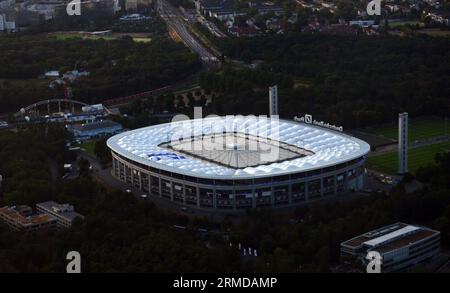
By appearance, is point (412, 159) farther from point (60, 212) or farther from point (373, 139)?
point (60, 212)

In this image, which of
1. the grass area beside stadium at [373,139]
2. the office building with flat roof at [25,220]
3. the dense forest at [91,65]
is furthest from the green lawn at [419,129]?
the office building with flat roof at [25,220]

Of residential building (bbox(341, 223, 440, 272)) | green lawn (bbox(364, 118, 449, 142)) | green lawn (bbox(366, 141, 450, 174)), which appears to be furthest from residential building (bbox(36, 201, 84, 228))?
green lawn (bbox(364, 118, 449, 142))

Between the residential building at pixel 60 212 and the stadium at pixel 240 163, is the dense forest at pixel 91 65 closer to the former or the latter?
the stadium at pixel 240 163

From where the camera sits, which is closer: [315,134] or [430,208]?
[430,208]

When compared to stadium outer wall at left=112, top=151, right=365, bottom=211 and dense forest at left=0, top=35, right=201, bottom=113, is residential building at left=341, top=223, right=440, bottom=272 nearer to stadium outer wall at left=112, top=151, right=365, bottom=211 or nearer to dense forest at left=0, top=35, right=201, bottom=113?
stadium outer wall at left=112, top=151, right=365, bottom=211

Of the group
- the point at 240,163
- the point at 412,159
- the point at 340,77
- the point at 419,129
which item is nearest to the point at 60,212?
the point at 240,163
